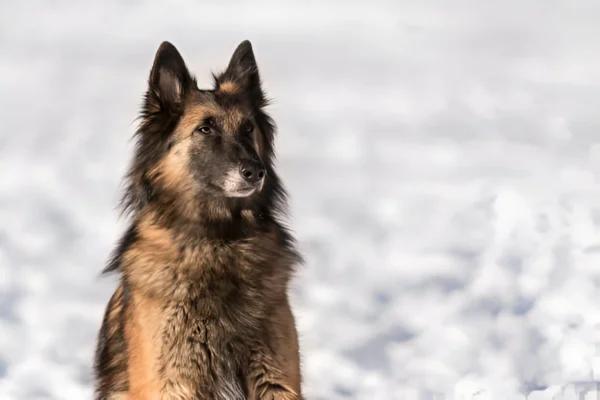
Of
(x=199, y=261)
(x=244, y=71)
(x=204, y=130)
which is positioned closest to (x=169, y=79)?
(x=204, y=130)

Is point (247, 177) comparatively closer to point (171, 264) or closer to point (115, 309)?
point (171, 264)

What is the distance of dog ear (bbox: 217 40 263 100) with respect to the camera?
801 centimetres

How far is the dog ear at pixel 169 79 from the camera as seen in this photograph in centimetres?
748

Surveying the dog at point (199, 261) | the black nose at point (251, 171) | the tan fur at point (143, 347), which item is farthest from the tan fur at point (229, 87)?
the tan fur at point (143, 347)

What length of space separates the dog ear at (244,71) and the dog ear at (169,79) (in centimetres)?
56

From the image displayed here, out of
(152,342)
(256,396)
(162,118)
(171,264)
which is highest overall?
(162,118)

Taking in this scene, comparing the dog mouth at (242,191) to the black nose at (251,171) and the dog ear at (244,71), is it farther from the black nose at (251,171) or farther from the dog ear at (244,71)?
the dog ear at (244,71)

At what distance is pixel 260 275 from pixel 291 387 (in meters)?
0.97

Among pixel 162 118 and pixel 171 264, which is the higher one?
pixel 162 118

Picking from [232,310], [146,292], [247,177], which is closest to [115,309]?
Answer: [146,292]

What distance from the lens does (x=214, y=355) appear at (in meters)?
6.97

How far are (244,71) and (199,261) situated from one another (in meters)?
1.84

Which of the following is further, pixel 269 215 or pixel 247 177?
pixel 269 215

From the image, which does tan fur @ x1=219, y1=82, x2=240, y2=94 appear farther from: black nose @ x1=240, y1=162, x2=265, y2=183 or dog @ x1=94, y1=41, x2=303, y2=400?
black nose @ x1=240, y1=162, x2=265, y2=183
